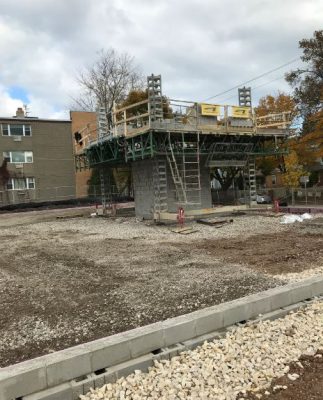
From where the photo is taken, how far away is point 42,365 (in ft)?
14.8

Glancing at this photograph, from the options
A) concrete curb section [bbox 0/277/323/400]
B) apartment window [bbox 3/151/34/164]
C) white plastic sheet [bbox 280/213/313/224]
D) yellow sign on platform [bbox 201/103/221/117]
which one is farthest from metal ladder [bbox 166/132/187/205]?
apartment window [bbox 3/151/34/164]

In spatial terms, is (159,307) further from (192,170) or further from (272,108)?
(272,108)

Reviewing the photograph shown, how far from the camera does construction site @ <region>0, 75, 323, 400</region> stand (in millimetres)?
4684

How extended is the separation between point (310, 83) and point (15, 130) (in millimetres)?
29520

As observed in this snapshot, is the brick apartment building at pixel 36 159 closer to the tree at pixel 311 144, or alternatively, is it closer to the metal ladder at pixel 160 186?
the tree at pixel 311 144

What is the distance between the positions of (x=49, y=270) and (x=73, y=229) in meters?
9.88

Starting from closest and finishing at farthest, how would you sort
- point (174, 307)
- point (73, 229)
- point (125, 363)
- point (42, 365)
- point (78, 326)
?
1. point (42, 365)
2. point (125, 363)
3. point (78, 326)
4. point (174, 307)
5. point (73, 229)

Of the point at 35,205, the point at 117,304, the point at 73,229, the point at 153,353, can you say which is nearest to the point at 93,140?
the point at 73,229

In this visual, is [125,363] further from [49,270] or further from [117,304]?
[49,270]

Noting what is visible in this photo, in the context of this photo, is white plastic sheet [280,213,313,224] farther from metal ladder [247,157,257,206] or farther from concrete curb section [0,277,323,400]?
concrete curb section [0,277,323,400]

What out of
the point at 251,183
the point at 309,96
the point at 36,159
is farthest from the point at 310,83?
the point at 36,159

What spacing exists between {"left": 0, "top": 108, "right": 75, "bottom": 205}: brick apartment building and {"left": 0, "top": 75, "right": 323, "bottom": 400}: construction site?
25837mm

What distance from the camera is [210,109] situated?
22281 millimetres

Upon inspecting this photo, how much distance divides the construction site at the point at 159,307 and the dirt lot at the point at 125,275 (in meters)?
0.04
